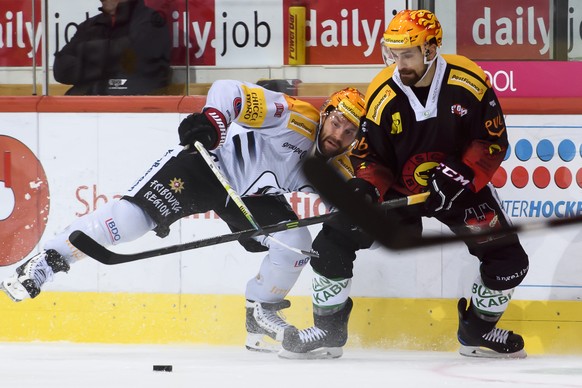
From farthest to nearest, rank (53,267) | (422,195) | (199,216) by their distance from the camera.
→ (199,216), (53,267), (422,195)

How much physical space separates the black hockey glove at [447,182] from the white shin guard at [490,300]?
39 cm

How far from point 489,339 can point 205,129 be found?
4.18 ft

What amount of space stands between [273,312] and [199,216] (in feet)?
1.65

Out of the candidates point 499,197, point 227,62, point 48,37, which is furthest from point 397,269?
point 48,37

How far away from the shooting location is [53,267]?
4.39 meters

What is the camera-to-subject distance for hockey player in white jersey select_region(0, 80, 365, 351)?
14.2ft

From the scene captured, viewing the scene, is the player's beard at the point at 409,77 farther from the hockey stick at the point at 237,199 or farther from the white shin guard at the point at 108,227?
the white shin guard at the point at 108,227

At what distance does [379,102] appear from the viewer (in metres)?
4.18

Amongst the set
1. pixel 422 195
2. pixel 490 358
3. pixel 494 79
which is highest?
pixel 494 79

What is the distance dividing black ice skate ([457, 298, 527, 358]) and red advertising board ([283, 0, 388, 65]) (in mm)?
1147

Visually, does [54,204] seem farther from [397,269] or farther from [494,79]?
[494,79]

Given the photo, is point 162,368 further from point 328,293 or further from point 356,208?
point 356,208

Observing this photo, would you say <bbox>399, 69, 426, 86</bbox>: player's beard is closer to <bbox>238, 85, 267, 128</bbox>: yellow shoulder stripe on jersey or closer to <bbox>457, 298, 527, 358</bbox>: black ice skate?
<bbox>238, 85, 267, 128</bbox>: yellow shoulder stripe on jersey

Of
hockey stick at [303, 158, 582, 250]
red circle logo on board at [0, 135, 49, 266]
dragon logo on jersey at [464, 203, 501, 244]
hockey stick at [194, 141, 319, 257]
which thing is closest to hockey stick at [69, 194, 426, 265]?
hockey stick at [194, 141, 319, 257]
